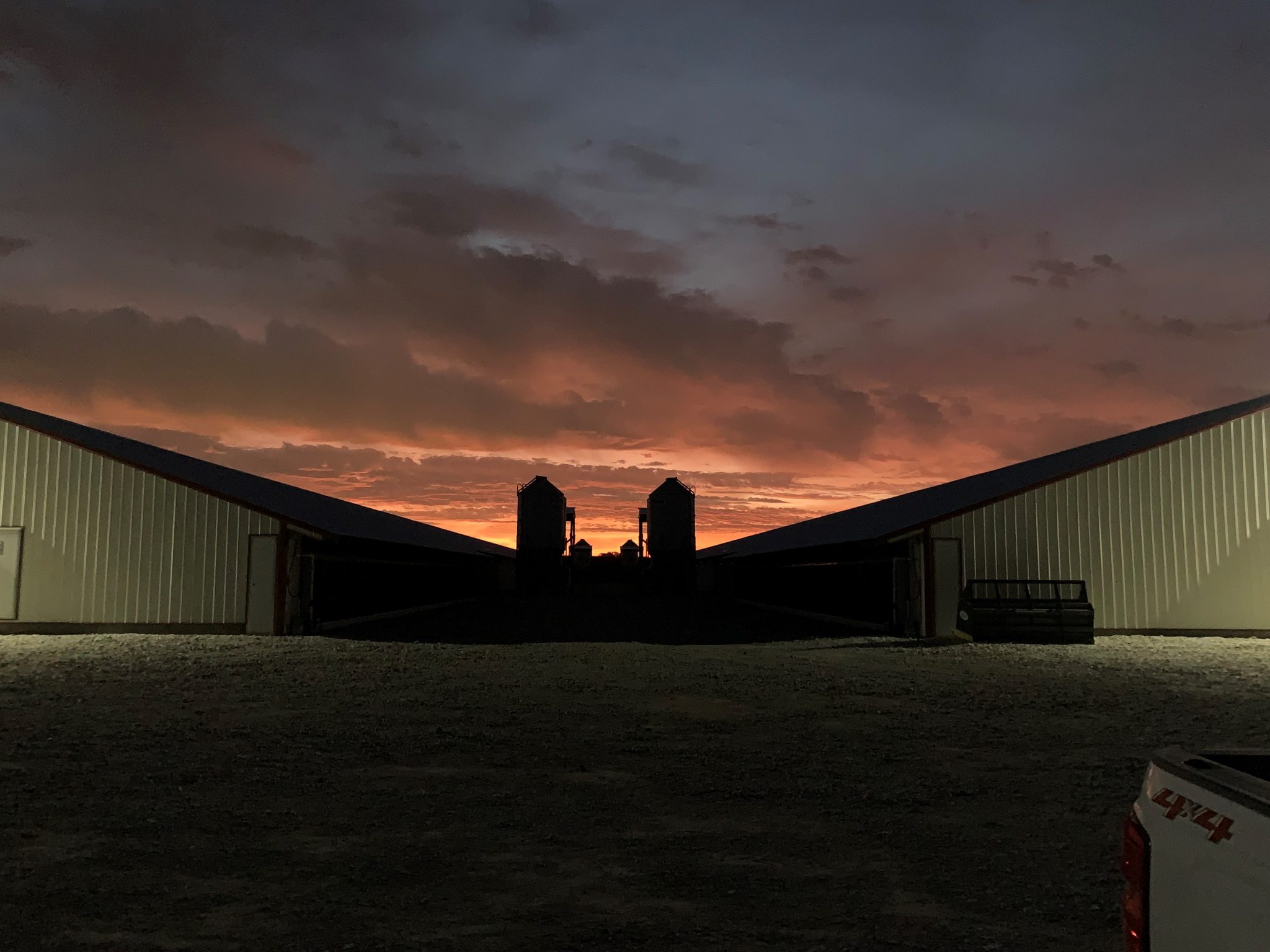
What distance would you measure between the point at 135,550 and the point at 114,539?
687mm

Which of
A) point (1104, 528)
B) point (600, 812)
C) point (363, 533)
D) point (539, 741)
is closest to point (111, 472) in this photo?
point (363, 533)

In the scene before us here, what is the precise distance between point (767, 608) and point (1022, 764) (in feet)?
112

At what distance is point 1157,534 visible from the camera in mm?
25219

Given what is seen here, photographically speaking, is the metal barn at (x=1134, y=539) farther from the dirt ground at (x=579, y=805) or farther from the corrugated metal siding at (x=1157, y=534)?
the dirt ground at (x=579, y=805)

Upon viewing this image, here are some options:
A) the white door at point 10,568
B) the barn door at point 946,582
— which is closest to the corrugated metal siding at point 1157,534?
the barn door at point 946,582

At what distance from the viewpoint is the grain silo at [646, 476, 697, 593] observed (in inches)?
2151

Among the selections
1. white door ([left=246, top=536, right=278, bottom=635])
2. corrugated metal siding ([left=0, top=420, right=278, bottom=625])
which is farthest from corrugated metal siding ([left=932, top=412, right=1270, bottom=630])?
corrugated metal siding ([left=0, top=420, right=278, bottom=625])

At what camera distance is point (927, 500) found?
3553 cm

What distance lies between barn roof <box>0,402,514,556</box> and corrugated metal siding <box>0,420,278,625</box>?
235mm

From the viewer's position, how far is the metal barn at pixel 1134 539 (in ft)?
81.2

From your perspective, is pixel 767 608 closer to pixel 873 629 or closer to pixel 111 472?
pixel 873 629

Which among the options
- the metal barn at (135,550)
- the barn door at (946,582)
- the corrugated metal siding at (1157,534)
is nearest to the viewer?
the metal barn at (135,550)

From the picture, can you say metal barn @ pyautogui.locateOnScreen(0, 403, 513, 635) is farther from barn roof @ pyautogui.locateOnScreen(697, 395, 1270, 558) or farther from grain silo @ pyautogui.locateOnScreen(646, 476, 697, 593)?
grain silo @ pyautogui.locateOnScreen(646, 476, 697, 593)

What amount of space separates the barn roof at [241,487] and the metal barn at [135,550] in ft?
0.34
